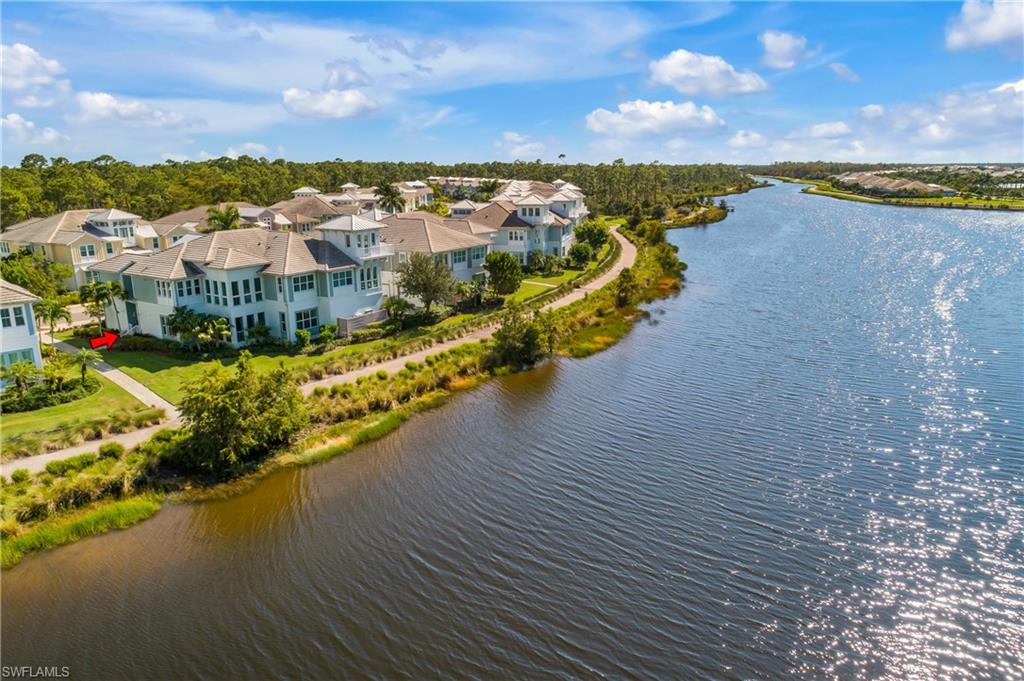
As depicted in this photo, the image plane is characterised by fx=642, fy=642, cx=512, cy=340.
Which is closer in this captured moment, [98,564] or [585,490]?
[98,564]

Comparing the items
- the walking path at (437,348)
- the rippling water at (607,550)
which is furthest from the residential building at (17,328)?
the rippling water at (607,550)

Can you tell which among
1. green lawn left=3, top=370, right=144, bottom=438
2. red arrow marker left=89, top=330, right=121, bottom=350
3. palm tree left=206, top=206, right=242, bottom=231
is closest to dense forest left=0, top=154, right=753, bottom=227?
palm tree left=206, top=206, right=242, bottom=231

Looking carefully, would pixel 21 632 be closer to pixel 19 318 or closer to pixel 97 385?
pixel 97 385

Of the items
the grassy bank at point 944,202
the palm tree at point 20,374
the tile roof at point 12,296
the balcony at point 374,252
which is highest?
the grassy bank at point 944,202

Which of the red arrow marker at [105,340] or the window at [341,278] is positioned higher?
the window at [341,278]

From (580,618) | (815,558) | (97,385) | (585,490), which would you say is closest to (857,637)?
(815,558)

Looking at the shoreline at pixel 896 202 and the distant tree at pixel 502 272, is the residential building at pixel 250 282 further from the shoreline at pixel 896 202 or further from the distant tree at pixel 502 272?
the shoreline at pixel 896 202

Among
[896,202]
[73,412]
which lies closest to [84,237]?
[73,412]
